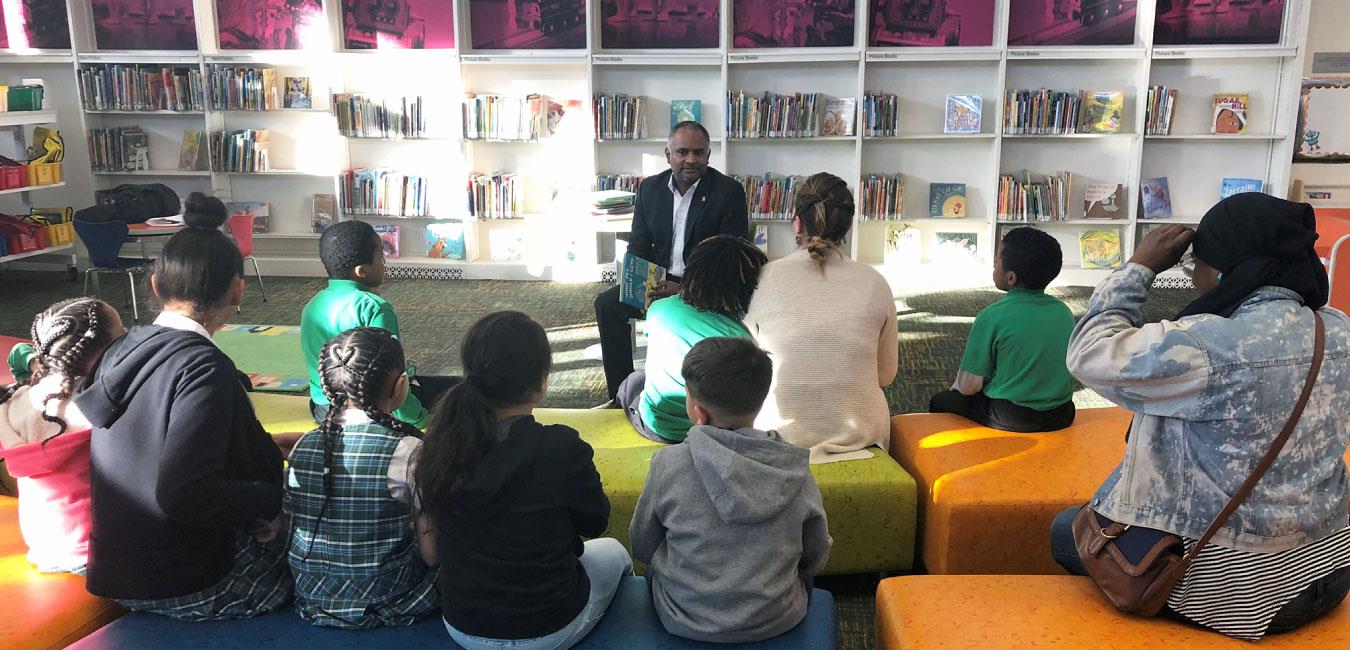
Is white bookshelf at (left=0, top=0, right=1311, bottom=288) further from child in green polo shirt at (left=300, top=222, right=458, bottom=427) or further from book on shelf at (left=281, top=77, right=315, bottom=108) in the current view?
child in green polo shirt at (left=300, top=222, right=458, bottom=427)

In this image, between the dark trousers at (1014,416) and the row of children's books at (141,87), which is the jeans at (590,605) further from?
the row of children's books at (141,87)

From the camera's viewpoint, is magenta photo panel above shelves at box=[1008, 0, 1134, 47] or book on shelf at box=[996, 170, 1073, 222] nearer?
magenta photo panel above shelves at box=[1008, 0, 1134, 47]

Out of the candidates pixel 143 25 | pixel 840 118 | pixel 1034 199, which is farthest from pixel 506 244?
pixel 1034 199

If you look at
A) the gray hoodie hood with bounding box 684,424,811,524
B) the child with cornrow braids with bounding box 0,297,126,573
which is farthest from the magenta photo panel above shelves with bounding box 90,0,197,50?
the gray hoodie hood with bounding box 684,424,811,524

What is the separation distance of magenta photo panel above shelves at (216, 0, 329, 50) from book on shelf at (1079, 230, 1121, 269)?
6105 mm

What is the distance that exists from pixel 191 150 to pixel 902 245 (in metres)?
5.74

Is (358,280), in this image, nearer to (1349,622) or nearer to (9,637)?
(9,637)

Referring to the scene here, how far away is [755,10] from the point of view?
7719 mm

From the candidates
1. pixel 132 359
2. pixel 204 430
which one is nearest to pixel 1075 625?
pixel 204 430

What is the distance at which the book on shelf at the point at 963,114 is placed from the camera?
298 inches

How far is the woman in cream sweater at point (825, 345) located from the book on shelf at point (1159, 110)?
16.9 ft

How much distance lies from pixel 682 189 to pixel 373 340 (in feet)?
9.20

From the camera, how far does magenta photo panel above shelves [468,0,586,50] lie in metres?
7.88

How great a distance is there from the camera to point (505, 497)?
204 centimetres
